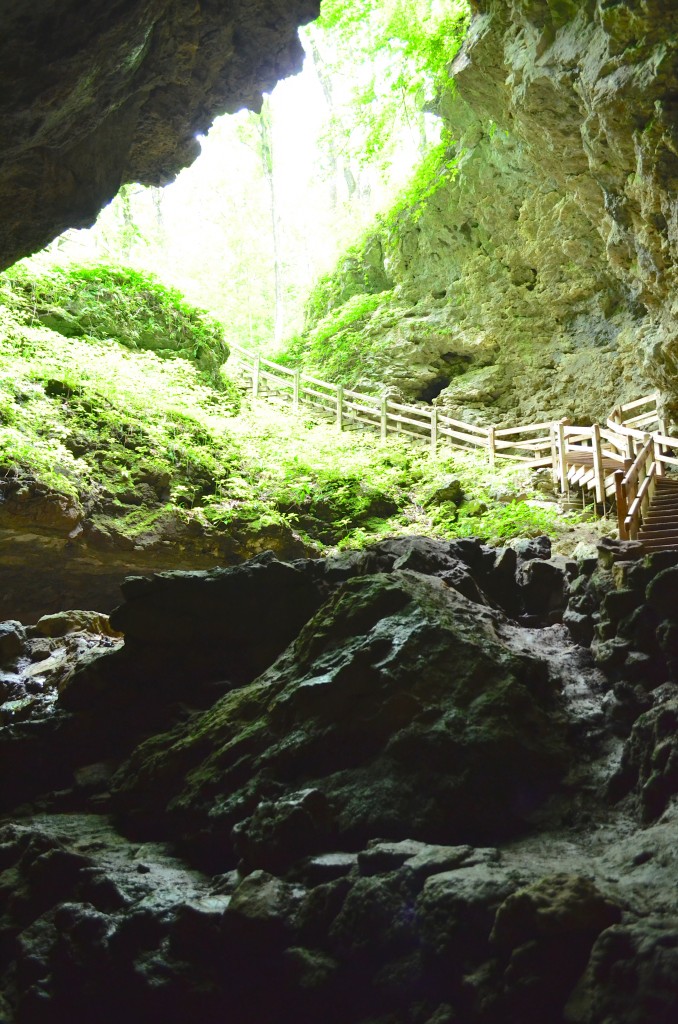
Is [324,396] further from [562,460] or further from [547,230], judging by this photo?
[562,460]

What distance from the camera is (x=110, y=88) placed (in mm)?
6109

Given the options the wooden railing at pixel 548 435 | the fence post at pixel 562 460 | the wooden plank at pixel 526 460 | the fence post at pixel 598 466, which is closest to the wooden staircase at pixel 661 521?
the wooden railing at pixel 548 435

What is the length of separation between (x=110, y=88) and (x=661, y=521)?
25.9 ft

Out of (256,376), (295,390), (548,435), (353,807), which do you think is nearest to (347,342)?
(295,390)

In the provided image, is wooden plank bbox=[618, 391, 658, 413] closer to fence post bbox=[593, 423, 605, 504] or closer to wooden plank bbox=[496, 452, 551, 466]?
wooden plank bbox=[496, 452, 551, 466]

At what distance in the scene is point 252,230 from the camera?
3164 centimetres

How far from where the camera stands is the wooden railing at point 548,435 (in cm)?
982

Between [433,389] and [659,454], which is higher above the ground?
[433,389]

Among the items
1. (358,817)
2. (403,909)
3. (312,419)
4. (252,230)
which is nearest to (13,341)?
(312,419)

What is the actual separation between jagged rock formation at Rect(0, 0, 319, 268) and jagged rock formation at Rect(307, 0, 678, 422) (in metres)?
3.69

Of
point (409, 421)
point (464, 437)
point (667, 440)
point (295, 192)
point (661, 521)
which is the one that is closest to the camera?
point (661, 521)

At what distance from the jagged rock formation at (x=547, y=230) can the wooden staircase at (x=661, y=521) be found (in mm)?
1450

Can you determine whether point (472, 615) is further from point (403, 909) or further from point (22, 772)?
point (22, 772)

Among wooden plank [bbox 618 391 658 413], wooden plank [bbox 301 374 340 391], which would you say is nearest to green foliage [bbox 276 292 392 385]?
wooden plank [bbox 301 374 340 391]
